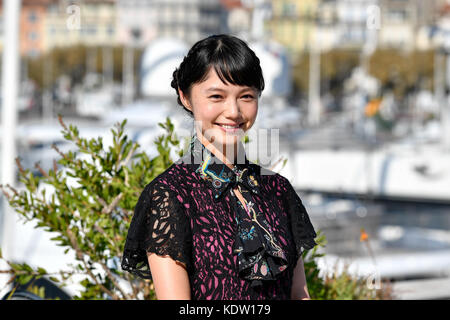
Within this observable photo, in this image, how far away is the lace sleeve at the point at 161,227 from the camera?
6.11 ft

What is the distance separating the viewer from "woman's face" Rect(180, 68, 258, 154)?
2.00 metres

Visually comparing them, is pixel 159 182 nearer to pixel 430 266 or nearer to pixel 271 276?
pixel 271 276

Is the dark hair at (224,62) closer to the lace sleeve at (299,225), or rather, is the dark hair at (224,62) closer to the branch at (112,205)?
the lace sleeve at (299,225)

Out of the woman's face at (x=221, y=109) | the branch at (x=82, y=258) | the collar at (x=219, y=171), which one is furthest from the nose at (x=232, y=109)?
the branch at (x=82, y=258)

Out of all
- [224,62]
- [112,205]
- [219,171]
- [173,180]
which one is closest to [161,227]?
[173,180]

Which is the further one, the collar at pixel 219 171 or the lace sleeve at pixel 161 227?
the collar at pixel 219 171

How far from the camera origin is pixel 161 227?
188 cm

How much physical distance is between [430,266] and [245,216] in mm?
7723

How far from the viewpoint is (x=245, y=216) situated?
6.53 ft

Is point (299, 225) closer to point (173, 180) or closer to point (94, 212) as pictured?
point (173, 180)

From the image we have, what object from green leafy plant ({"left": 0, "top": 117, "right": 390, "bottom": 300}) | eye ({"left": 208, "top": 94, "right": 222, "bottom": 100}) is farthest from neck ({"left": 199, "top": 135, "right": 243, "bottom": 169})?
green leafy plant ({"left": 0, "top": 117, "right": 390, "bottom": 300})

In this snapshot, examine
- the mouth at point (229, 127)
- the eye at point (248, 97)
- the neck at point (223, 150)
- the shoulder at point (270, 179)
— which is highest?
the eye at point (248, 97)

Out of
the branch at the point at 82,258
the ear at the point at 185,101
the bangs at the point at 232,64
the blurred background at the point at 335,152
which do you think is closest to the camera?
the bangs at the point at 232,64
